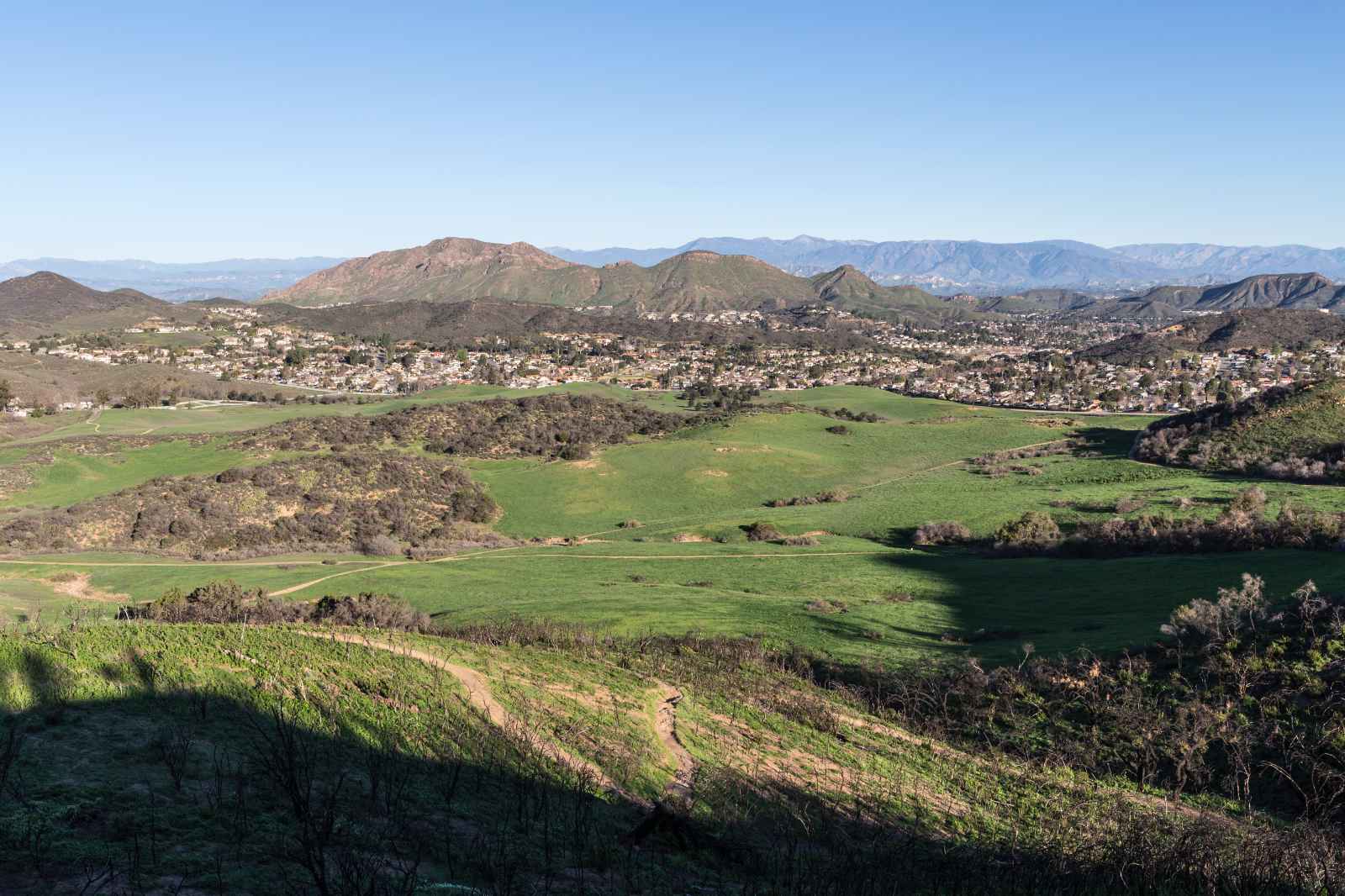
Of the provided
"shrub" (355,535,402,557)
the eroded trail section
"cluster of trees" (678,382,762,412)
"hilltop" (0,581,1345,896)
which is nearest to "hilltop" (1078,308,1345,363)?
"cluster of trees" (678,382,762,412)

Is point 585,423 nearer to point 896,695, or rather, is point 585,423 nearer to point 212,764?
point 896,695

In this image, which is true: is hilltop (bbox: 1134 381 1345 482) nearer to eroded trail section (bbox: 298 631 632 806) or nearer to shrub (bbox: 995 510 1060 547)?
shrub (bbox: 995 510 1060 547)

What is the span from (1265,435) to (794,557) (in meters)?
44.9

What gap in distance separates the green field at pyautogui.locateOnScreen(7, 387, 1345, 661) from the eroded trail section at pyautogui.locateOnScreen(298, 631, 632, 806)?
9.64 metres

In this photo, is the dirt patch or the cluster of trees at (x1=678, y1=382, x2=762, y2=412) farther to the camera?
the cluster of trees at (x1=678, y1=382, x2=762, y2=412)

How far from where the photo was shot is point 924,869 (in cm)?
1084

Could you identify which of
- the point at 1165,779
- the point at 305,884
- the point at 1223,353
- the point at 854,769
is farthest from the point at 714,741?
the point at 1223,353

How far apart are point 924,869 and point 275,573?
3788 centimetres

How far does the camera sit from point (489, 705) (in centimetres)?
1661

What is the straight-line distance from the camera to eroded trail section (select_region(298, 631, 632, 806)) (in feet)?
45.9

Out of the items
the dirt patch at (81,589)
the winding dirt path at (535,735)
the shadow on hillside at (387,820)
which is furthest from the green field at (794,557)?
the shadow on hillside at (387,820)

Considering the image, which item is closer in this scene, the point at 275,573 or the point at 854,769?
the point at 854,769

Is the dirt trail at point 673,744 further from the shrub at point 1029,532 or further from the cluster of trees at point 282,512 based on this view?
the cluster of trees at point 282,512

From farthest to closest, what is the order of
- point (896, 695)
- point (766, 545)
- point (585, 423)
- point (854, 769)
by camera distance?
1. point (585, 423)
2. point (766, 545)
3. point (896, 695)
4. point (854, 769)
